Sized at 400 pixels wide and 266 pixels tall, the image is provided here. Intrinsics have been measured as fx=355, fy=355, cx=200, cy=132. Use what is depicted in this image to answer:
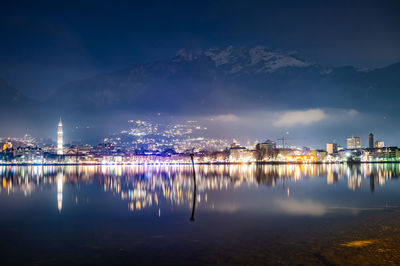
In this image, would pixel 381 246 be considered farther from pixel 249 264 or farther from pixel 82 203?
pixel 82 203

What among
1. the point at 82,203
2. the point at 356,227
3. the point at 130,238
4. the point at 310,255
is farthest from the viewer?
the point at 82,203

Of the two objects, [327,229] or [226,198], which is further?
[226,198]

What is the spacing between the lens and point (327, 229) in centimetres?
1457

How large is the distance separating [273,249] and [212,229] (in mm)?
4354

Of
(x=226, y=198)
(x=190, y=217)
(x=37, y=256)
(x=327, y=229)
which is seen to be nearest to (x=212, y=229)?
(x=190, y=217)

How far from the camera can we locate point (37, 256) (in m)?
11.3

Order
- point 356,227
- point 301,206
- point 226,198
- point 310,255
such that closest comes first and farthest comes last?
point 310,255 → point 356,227 → point 301,206 → point 226,198

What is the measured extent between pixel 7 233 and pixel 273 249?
439 inches

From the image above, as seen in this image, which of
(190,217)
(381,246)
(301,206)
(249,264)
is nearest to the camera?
(249,264)

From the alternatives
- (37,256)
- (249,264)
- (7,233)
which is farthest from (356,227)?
(7,233)

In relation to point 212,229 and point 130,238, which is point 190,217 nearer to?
point 212,229

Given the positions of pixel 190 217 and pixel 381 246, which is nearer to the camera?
pixel 381 246

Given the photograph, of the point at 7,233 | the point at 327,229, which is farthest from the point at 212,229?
the point at 7,233

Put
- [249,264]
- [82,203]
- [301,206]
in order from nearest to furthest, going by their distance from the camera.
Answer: [249,264] < [301,206] < [82,203]
